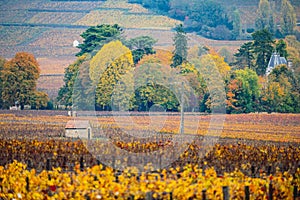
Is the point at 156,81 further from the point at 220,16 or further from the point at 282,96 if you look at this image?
the point at 220,16

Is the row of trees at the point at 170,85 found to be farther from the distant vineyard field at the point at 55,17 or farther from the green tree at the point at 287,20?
the distant vineyard field at the point at 55,17

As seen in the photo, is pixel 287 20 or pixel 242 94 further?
pixel 287 20

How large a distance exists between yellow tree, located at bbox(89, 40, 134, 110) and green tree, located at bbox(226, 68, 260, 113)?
9823 millimetres

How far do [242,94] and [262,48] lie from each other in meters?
16.1

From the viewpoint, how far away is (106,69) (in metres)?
57.0

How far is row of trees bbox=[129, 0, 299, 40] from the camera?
5032 inches

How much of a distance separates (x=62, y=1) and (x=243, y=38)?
31428 mm

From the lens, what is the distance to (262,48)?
80.5 metres

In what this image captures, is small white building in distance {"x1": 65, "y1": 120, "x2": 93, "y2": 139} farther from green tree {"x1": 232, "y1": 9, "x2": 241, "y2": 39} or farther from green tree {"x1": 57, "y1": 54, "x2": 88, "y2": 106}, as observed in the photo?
green tree {"x1": 232, "y1": 9, "x2": 241, "y2": 39}

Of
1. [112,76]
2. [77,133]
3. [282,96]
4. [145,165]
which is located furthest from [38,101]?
[145,165]

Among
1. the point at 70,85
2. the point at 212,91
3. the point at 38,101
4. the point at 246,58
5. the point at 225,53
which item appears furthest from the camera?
the point at 225,53

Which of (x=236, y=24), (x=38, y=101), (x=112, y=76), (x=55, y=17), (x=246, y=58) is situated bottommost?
(x=38, y=101)

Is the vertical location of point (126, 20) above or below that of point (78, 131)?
above

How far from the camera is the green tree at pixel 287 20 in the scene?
126 metres
